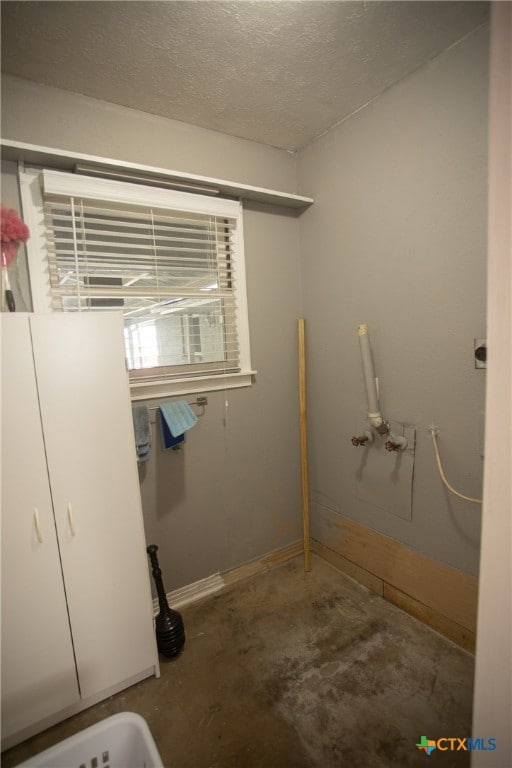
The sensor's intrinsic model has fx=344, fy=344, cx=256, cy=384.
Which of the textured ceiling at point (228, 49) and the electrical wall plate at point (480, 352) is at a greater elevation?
the textured ceiling at point (228, 49)

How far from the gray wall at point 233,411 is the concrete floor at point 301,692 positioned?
0.41m

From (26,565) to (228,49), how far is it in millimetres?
2172

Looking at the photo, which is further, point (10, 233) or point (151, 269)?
point (151, 269)

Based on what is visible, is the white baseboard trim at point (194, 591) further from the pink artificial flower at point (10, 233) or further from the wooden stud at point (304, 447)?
the pink artificial flower at point (10, 233)

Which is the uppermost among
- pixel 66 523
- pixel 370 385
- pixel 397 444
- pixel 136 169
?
pixel 136 169

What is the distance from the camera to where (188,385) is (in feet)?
6.57

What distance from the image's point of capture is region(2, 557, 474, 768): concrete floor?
128cm

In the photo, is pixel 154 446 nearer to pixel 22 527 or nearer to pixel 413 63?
pixel 22 527

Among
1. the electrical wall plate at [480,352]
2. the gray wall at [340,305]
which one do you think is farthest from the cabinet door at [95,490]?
the electrical wall plate at [480,352]

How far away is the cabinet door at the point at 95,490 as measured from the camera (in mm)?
1297

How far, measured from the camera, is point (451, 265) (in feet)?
5.13

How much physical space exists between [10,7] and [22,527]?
71.6 inches

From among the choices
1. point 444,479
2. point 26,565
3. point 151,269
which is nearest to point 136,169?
point 151,269

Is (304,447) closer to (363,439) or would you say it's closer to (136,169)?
(363,439)
